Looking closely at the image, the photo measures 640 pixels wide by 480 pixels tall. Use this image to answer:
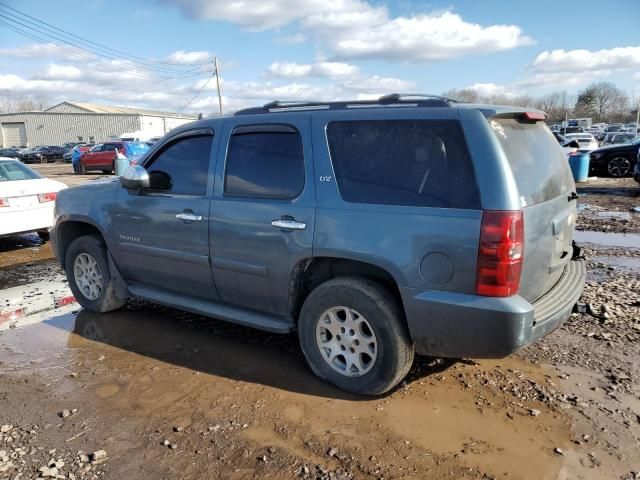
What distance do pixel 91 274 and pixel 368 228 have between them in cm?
333

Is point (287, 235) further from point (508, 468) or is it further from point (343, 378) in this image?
point (508, 468)

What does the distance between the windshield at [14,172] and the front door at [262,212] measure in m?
6.15

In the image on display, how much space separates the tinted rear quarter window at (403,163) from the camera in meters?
2.97

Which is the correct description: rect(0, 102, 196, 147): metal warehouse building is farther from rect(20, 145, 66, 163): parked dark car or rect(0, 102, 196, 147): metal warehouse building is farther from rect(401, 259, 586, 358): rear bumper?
rect(401, 259, 586, 358): rear bumper

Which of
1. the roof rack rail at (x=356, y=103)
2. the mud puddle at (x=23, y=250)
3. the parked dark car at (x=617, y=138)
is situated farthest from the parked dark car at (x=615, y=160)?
the mud puddle at (x=23, y=250)

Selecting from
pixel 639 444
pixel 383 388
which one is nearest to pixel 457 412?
pixel 383 388

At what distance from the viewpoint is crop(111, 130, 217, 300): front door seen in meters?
4.11

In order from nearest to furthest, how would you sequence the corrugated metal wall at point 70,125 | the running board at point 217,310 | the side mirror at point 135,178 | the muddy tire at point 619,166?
the running board at point 217,310
the side mirror at point 135,178
the muddy tire at point 619,166
the corrugated metal wall at point 70,125

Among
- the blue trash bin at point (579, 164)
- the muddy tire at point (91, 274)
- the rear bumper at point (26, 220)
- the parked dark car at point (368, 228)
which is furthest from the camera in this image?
the blue trash bin at point (579, 164)

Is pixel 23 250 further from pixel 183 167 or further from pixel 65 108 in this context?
pixel 65 108

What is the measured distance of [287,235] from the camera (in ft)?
11.6

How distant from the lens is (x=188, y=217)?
13.5ft

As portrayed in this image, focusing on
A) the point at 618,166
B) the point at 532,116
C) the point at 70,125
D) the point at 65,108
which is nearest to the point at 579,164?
the point at 618,166

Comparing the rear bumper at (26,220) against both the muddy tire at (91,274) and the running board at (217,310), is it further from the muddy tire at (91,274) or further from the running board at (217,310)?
the running board at (217,310)
